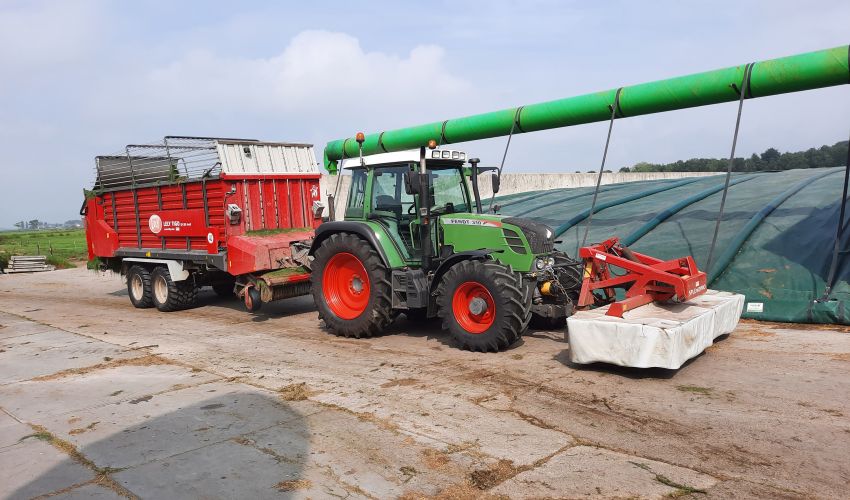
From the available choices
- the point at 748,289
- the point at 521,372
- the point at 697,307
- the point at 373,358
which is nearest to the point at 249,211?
the point at 373,358

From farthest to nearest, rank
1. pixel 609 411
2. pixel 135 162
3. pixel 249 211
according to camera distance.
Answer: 1. pixel 135 162
2. pixel 249 211
3. pixel 609 411

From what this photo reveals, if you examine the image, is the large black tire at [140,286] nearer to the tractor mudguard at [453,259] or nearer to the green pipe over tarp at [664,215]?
the tractor mudguard at [453,259]

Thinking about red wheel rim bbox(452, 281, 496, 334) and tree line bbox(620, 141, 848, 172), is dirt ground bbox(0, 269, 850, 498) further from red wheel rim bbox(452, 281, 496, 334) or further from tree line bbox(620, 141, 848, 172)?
tree line bbox(620, 141, 848, 172)

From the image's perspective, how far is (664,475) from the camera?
3.59m

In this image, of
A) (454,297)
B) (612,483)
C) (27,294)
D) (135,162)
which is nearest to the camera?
(612,483)

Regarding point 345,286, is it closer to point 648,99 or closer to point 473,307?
point 473,307

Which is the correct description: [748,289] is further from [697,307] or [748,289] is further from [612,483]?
[612,483]

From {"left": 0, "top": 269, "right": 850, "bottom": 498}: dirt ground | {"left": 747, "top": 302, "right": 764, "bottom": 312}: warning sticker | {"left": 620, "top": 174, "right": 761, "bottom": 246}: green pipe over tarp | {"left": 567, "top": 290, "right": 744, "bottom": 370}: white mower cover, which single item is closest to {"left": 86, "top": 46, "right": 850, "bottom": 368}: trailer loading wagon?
{"left": 567, "top": 290, "right": 744, "bottom": 370}: white mower cover

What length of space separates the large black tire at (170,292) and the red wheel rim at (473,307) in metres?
6.03

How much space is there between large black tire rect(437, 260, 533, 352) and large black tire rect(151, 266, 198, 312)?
5845 millimetres

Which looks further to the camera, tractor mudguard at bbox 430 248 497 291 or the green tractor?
tractor mudguard at bbox 430 248 497 291

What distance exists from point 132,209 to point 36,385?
5.76 meters

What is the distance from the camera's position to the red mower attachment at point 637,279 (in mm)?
5889

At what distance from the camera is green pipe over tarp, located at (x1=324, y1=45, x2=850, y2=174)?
6.77 meters
